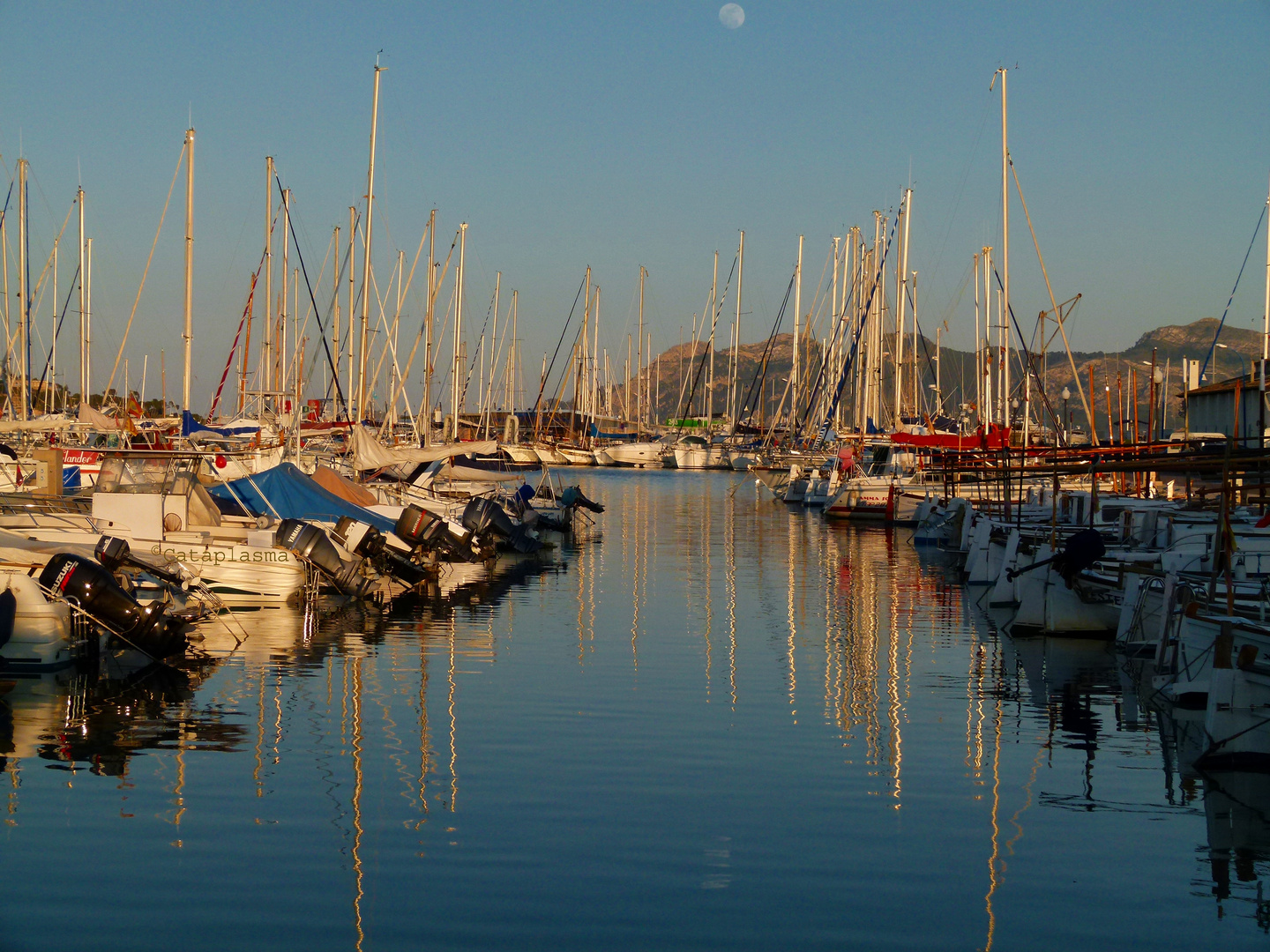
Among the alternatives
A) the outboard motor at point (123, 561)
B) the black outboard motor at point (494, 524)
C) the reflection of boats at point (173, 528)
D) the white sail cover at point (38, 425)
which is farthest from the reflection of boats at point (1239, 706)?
the white sail cover at point (38, 425)

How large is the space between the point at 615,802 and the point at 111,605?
359 inches

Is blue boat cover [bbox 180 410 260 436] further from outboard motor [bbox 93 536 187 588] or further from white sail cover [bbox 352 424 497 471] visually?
outboard motor [bbox 93 536 187 588]

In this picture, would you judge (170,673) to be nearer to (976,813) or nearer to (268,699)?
(268,699)

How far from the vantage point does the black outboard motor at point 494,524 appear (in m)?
35.8

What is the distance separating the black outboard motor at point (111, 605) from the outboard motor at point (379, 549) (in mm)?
8592

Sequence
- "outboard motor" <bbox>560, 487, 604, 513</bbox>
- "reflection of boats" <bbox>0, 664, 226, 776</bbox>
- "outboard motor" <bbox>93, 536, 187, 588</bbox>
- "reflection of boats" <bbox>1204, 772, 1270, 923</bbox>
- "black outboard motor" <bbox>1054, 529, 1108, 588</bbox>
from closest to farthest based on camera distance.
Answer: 1. "reflection of boats" <bbox>1204, 772, 1270, 923</bbox>
2. "reflection of boats" <bbox>0, 664, 226, 776</bbox>
3. "outboard motor" <bbox>93, 536, 187, 588</bbox>
4. "black outboard motor" <bbox>1054, 529, 1108, 588</bbox>
5. "outboard motor" <bbox>560, 487, 604, 513</bbox>

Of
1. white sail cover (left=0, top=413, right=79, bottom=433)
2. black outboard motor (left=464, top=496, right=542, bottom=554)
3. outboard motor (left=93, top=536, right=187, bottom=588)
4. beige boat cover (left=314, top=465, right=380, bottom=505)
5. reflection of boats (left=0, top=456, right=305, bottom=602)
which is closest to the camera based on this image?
outboard motor (left=93, top=536, right=187, bottom=588)

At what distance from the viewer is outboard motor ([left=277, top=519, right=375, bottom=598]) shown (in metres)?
24.6

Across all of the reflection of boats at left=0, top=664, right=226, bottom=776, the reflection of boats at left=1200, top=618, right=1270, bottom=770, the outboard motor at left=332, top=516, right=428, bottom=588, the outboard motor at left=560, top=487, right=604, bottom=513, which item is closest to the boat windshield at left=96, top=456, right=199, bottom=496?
the outboard motor at left=332, top=516, right=428, bottom=588

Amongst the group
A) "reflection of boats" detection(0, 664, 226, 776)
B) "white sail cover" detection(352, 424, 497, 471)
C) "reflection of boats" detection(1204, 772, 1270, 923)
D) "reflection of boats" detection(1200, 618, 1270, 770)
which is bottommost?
"reflection of boats" detection(1204, 772, 1270, 923)

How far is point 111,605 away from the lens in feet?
58.6

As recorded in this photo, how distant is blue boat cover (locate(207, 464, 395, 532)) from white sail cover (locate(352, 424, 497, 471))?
474 cm

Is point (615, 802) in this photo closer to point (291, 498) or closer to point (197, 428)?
A: point (291, 498)

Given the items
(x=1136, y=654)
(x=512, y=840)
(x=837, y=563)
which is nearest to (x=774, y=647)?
(x=1136, y=654)
